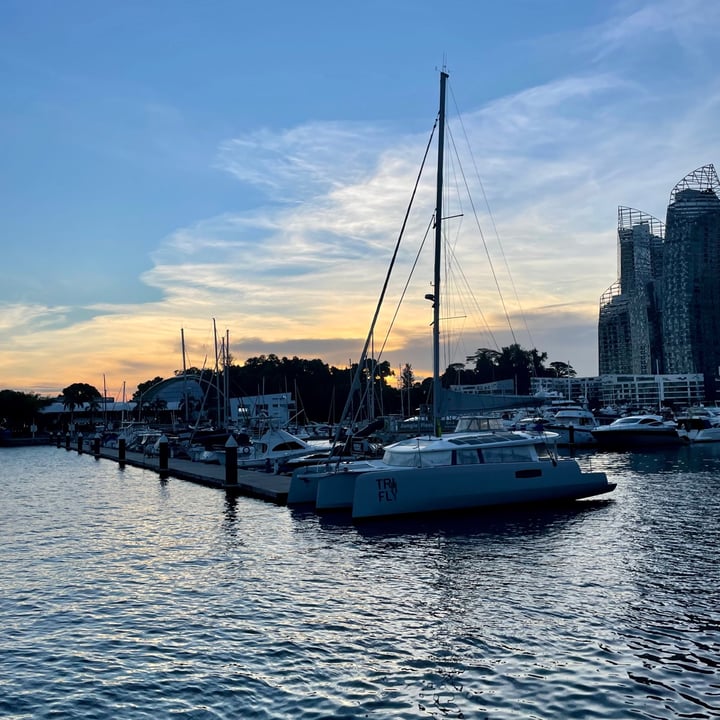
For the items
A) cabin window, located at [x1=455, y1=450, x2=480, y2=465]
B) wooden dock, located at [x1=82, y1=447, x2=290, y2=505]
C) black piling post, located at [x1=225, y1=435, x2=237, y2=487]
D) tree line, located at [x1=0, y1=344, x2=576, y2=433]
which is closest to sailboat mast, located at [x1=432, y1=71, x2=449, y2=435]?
cabin window, located at [x1=455, y1=450, x2=480, y2=465]

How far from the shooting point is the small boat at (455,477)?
909 inches

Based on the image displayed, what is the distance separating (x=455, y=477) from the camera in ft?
76.7

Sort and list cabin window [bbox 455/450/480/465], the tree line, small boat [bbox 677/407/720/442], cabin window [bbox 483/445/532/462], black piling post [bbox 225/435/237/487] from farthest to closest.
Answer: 1. the tree line
2. small boat [bbox 677/407/720/442]
3. black piling post [bbox 225/435/237/487]
4. cabin window [bbox 483/445/532/462]
5. cabin window [bbox 455/450/480/465]

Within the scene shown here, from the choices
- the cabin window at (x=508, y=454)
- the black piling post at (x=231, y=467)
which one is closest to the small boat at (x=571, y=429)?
the black piling post at (x=231, y=467)

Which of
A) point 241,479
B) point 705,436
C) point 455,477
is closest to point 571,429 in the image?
point 705,436

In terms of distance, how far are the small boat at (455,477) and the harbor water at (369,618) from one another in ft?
2.14

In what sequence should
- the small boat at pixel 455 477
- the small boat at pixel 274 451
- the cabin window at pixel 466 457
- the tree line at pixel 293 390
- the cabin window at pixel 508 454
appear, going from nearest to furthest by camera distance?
the small boat at pixel 455 477
the cabin window at pixel 466 457
the cabin window at pixel 508 454
the small boat at pixel 274 451
the tree line at pixel 293 390

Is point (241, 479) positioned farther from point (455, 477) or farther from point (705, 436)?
point (705, 436)

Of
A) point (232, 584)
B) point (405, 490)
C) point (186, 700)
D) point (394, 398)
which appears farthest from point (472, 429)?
point (394, 398)

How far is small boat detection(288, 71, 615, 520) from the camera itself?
909 inches

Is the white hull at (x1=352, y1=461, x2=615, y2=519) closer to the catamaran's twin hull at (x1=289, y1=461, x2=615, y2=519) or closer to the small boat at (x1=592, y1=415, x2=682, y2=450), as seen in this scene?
the catamaran's twin hull at (x1=289, y1=461, x2=615, y2=519)

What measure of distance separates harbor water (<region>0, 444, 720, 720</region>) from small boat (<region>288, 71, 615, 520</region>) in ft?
2.14

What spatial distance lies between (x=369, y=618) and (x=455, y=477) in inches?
422

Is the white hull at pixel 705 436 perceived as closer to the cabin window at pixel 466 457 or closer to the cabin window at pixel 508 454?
the cabin window at pixel 508 454
